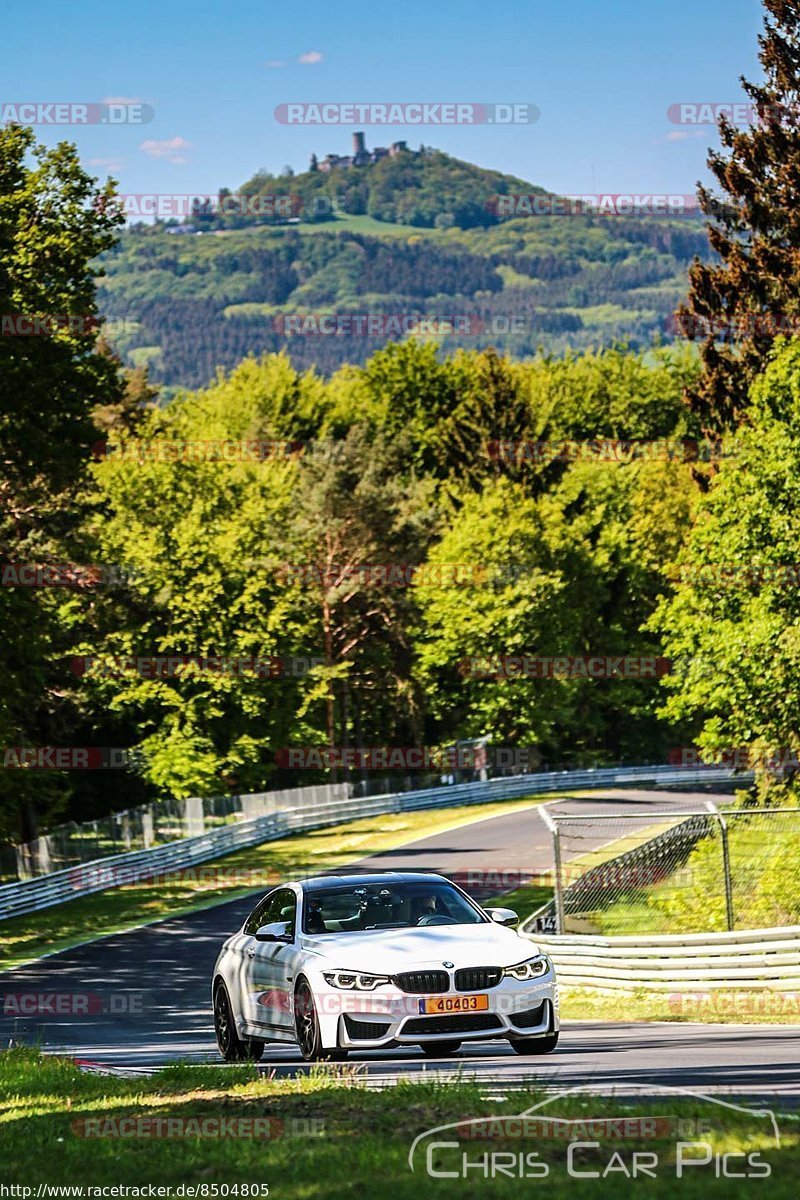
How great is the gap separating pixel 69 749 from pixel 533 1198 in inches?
2189

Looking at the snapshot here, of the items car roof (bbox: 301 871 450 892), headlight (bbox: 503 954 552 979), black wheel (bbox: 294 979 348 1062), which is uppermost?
car roof (bbox: 301 871 450 892)

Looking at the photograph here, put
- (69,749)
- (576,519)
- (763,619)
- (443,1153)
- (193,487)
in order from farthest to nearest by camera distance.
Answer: (576,519), (193,487), (69,749), (763,619), (443,1153)

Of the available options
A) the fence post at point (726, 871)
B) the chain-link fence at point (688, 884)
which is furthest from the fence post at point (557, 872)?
the fence post at point (726, 871)

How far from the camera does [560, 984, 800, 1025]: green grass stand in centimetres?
1758

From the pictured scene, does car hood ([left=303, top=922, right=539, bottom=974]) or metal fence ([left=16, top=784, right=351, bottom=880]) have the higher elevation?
car hood ([left=303, top=922, right=539, bottom=974])

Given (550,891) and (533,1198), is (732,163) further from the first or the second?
(533,1198)

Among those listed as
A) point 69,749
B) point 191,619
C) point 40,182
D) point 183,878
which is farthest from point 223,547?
point 40,182

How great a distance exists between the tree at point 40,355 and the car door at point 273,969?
2142cm

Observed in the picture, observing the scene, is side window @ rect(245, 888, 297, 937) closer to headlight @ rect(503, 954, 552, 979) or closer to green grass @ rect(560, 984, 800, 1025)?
headlight @ rect(503, 954, 552, 979)

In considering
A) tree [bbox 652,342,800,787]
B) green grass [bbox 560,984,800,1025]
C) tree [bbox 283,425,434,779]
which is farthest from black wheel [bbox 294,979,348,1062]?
tree [bbox 283,425,434,779]

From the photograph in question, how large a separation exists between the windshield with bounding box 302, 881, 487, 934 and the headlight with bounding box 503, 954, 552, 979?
2.89 feet

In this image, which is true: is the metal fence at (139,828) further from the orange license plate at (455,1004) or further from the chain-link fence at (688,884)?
the orange license plate at (455,1004)

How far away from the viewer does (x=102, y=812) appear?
61.7m

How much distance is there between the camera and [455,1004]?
1228cm
